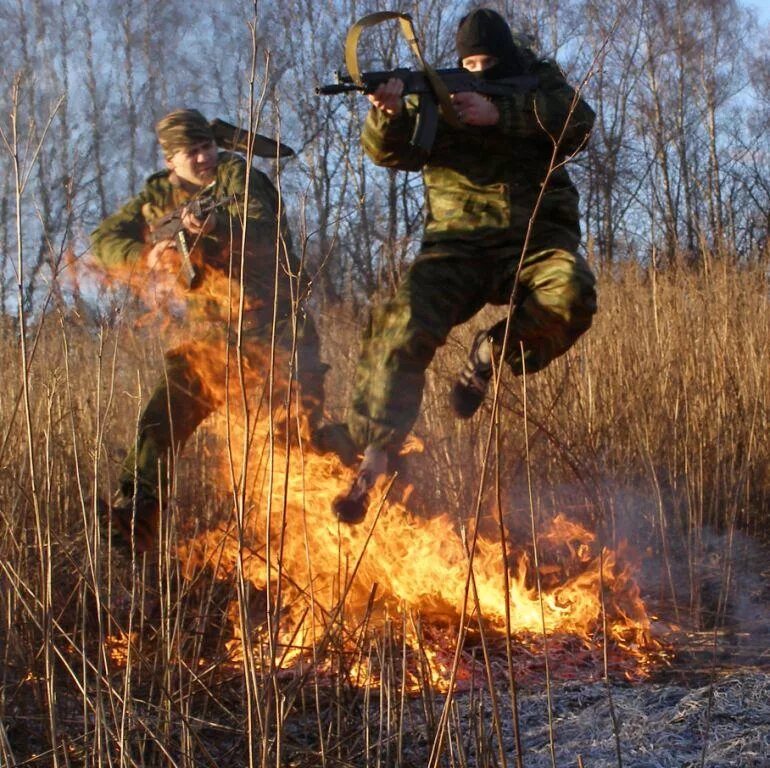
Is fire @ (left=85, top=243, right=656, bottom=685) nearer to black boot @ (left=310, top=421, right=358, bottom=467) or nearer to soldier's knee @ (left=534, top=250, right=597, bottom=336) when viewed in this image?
black boot @ (left=310, top=421, right=358, bottom=467)

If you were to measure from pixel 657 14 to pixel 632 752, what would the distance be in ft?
60.8

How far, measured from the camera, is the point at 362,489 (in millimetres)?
2873

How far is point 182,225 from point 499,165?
1.06 m

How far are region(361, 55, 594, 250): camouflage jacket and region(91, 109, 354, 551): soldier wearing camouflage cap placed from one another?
1.73ft

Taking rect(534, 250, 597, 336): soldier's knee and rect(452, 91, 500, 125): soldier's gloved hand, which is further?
rect(452, 91, 500, 125): soldier's gloved hand

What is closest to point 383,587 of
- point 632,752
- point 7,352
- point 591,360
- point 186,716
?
point 632,752

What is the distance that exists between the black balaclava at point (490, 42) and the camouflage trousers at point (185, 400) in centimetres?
104

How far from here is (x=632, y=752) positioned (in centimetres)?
203

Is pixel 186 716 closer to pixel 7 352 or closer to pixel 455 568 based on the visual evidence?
pixel 455 568

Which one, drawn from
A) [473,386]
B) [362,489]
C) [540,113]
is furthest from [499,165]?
[362,489]

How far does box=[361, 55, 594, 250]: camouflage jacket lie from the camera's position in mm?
3102

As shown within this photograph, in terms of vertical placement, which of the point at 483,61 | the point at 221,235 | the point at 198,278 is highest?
the point at 483,61

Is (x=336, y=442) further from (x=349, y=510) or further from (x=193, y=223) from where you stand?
(x=193, y=223)

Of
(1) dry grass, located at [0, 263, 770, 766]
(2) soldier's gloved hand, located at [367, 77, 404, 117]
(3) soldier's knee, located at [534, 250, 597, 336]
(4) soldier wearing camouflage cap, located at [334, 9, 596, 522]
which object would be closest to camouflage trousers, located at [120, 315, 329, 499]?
(1) dry grass, located at [0, 263, 770, 766]
